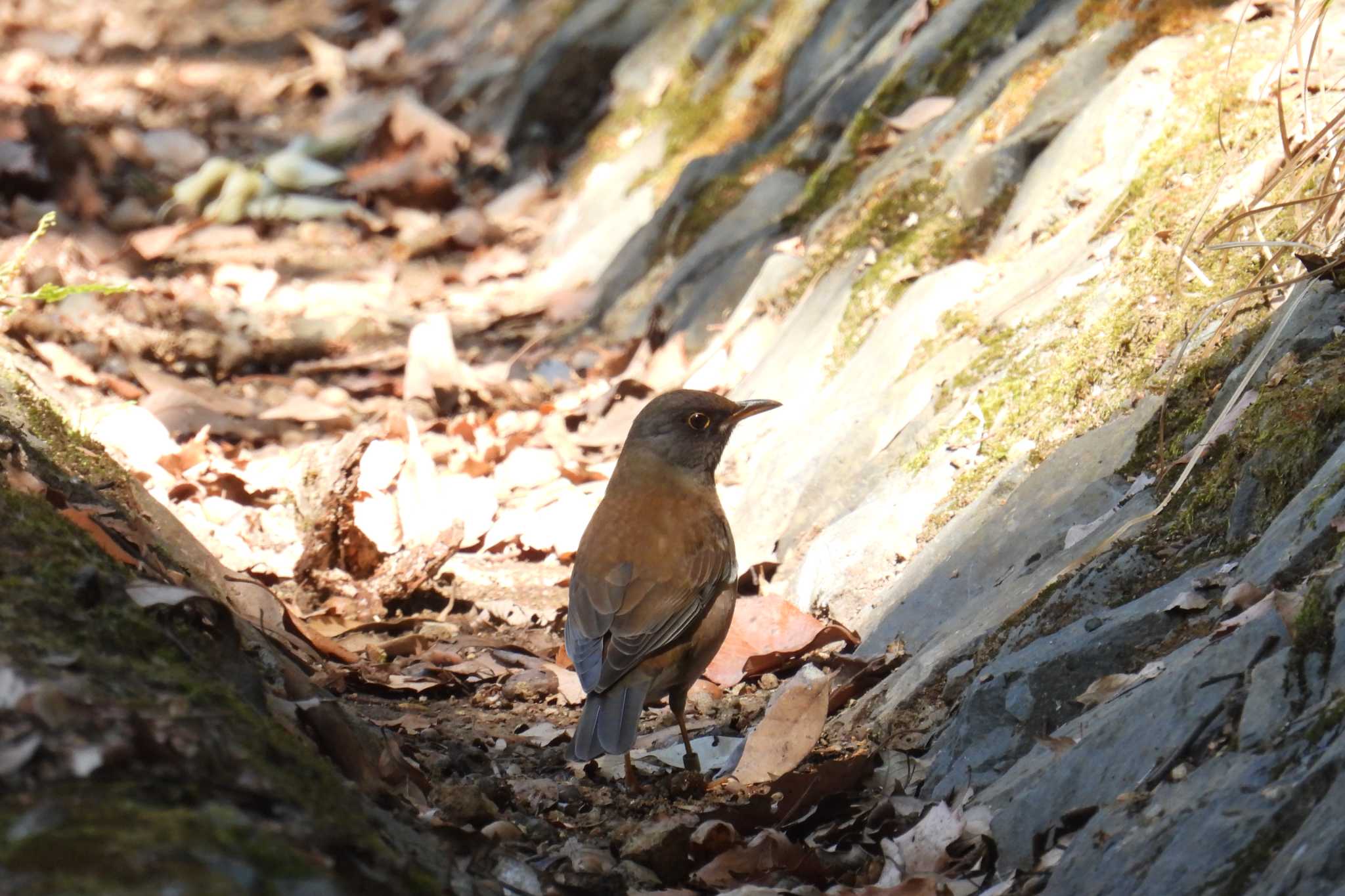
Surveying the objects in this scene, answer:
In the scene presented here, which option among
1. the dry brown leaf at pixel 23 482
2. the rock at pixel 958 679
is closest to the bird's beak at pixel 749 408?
the rock at pixel 958 679

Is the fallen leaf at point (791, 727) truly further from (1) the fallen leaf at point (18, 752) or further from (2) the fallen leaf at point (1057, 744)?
(1) the fallen leaf at point (18, 752)

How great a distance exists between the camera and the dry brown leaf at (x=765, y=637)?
5.04 metres

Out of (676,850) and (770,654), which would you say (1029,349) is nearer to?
(770,654)

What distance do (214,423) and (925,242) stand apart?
12.1ft

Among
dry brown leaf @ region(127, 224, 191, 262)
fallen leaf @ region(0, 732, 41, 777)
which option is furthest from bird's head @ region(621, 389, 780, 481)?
dry brown leaf @ region(127, 224, 191, 262)

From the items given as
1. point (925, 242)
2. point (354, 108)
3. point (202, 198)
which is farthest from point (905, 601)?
point (354, 108)

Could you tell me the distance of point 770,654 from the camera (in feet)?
16.8

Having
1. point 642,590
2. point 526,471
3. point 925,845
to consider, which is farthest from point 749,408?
point 925,845

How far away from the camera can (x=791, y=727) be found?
4.01 meters

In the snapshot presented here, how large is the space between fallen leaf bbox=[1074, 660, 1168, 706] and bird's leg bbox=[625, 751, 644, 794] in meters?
1.40

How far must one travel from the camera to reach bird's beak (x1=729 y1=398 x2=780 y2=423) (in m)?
5.50

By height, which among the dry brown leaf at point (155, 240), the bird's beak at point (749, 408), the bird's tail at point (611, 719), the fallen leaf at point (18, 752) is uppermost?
the fallen leaf at point (18, 752)

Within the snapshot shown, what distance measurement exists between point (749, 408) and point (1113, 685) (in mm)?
2417

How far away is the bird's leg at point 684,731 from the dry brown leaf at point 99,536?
1.66m
